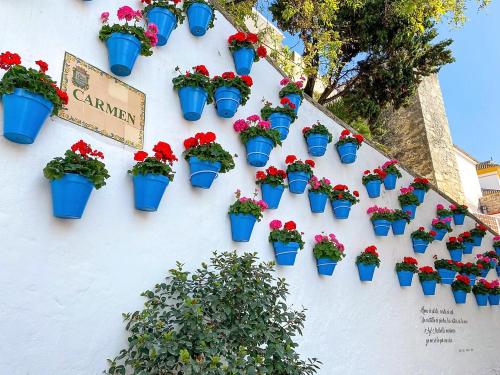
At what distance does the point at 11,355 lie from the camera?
5.98 feet

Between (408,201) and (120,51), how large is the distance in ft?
14.3

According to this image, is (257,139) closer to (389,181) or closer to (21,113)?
(21,113)

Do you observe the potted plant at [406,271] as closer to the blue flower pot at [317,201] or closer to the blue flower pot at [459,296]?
the blue flower pot at [459,296]

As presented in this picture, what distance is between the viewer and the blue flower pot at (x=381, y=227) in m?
4.84

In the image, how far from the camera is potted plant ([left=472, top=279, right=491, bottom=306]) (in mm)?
6164

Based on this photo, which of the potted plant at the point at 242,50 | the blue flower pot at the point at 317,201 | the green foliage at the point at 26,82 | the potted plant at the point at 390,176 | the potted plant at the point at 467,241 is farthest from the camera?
the potted plant at the point at 467,241

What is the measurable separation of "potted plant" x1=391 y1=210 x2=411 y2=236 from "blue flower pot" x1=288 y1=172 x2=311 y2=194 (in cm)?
185

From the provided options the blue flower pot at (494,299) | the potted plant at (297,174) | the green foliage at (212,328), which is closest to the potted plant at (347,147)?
the potted plant at (297,174)

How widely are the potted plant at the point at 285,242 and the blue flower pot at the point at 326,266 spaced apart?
1.42ft

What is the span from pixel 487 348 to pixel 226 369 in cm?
575

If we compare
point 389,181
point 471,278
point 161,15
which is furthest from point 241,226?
point 471,278

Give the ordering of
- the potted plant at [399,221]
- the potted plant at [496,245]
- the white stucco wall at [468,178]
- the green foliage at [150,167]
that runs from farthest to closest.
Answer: the white stucco wall at [468,178], the potted plant at [496,245], the potted plant at [399,221], the green foliage at [150,167]

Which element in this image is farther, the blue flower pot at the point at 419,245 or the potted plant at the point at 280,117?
the blue flower pot at the point at 419,245

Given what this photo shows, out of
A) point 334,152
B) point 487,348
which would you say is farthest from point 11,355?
point 487,348
